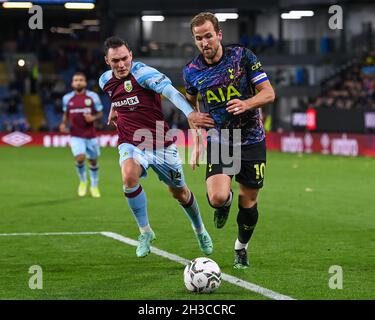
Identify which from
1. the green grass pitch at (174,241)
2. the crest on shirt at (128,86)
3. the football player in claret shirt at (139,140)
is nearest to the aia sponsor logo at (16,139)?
the green grass pitch at (174,241)

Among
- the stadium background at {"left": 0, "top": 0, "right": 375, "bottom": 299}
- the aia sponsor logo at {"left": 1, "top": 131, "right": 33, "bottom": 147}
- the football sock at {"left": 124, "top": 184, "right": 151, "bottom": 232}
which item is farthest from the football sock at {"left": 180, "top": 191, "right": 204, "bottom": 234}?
the aia sponsor logo at {"left": 1, "top": 131, "right": 33, "bottom": 147}

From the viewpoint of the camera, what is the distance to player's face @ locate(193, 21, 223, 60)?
9188 mm

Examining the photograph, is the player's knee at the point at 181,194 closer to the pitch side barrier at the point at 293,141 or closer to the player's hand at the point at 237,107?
the player's hand at the point at 237,107

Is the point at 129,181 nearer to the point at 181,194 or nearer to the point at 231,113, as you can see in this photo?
the point at 181,194

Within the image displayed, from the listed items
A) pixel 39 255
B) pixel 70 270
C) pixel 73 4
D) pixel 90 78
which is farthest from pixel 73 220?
pixel 90 78

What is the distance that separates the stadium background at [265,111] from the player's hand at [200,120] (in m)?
1.58

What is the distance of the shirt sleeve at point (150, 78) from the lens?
1030cm

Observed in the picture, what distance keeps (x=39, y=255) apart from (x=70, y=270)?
1.23 m

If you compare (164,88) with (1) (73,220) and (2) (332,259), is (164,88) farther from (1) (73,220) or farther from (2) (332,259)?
(1) (73,220)

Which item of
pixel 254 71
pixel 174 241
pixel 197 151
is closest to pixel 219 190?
pixel 197 151

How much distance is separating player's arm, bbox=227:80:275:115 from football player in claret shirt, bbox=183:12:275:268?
1 cm

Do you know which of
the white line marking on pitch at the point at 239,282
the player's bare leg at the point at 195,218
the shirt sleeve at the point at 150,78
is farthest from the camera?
the player's bare leg at the point at 195,218

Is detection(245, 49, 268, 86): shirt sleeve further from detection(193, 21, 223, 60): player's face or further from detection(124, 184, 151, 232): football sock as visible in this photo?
detection(124, 184, 151, 232): football sock

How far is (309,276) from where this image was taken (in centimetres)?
915
